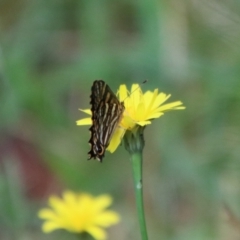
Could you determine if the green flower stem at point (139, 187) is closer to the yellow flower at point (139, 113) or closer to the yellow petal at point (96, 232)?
the yellow flower at point (139, 113)

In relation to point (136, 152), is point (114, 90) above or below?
above

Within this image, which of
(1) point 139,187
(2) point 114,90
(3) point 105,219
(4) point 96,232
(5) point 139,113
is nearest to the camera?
(1) point 139,187

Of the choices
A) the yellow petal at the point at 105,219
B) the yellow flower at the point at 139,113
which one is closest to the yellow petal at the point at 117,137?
the yellow flower at the point at 139,113

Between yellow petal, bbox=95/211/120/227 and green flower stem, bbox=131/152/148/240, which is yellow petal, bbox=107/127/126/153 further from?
yellow petal, bbox=95/211/120/227

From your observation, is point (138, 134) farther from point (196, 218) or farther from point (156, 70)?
point (156, 70)

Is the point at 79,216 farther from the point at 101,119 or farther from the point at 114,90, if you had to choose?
the point at 114,90

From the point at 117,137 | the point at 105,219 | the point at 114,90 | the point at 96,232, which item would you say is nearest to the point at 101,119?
the point at 117,137
